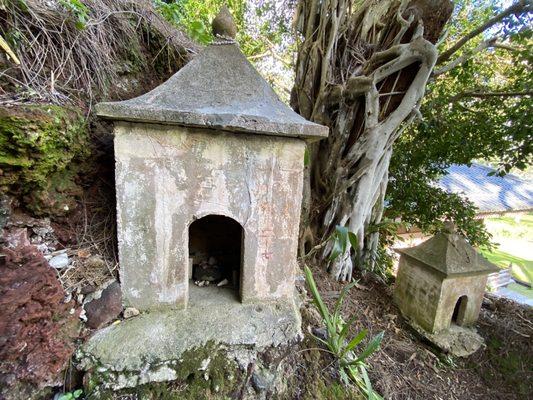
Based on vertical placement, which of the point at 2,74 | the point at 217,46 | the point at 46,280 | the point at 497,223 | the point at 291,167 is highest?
the point at 217,46

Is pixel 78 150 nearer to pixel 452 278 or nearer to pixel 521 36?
pixel 452 278

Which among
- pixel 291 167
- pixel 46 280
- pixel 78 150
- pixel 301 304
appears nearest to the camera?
pixel 46 280

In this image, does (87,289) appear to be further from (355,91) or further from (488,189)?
(488,189)

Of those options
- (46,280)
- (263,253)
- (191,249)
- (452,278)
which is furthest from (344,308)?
(46,280)

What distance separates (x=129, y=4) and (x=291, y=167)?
92.8 inches

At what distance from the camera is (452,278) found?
8.51 feet

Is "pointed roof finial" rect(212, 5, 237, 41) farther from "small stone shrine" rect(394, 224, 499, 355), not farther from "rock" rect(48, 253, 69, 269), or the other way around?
"small stone shrine" rect(394, 224, 499, 355)

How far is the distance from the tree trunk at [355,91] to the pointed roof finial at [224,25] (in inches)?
56.7

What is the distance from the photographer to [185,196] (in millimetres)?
1793

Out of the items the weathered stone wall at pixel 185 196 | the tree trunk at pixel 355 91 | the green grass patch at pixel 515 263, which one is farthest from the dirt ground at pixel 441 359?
the green grass patch at pixel 515 263

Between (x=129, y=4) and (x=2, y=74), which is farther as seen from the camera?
(x=129, y=4)

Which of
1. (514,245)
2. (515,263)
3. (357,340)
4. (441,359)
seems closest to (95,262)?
(357,340)

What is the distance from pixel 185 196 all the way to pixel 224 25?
4.69 ft

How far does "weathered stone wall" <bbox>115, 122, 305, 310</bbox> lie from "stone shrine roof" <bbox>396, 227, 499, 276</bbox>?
67.7 inches
